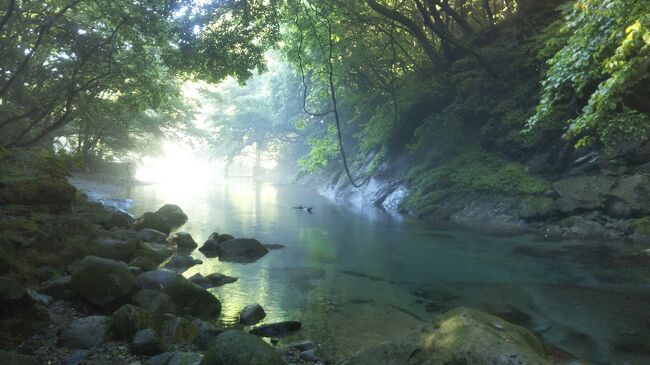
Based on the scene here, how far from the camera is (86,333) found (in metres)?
5.43

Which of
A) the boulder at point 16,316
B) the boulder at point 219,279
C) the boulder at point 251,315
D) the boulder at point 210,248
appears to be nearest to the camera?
the boulder at point 16,316

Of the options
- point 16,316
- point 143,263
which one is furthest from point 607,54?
point 16,316

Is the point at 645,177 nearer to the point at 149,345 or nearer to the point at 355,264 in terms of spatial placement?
the point at 355,264

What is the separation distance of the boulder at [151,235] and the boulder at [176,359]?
8613 mm

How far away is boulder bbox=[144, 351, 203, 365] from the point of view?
4.76m

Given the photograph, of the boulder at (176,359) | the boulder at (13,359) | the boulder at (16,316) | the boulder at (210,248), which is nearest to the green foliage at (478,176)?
the boulder at (210,248)

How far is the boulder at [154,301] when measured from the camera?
6.77 metres

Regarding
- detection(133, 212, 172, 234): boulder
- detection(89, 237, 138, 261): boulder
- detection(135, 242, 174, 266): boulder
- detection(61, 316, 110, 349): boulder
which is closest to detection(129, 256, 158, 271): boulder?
detection(89, 237, 138, 261): boulder

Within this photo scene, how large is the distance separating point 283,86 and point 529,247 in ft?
113

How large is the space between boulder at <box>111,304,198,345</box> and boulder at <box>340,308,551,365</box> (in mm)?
2332

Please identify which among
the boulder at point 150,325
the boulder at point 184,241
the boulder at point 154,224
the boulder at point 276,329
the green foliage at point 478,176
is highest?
the green foliage at point 478,176

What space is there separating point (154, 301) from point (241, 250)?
5.13 metres

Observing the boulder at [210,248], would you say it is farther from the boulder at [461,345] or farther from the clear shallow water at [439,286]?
the boulder at [461,345]

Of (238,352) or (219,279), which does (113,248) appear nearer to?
(219,279)
